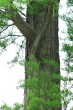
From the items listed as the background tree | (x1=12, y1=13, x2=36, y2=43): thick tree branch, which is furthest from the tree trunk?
(x1=12, y1=13, x2=36, y2=43): thick tree branch

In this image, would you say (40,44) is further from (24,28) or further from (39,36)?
(24,28)

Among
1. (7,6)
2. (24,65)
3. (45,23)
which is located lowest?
(24,65)

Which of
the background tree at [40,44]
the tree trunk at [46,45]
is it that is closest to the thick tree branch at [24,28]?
the background tree at [40,44]

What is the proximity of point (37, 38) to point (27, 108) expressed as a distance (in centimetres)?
115

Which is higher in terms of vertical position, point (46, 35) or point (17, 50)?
point (46, 35)

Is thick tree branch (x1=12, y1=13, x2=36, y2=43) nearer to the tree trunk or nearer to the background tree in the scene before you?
the background tree

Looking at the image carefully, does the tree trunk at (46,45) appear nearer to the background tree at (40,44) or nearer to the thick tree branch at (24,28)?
the background tree at (40,44)

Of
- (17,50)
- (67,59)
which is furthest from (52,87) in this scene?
(17,50)

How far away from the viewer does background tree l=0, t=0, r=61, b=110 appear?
15.7 ft

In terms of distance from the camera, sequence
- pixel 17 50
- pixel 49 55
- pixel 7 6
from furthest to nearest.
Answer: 1. pixel 17 50
2. pixel 49 55
3. pixel 7 6

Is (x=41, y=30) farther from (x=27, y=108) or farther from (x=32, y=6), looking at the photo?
(x=27, y=108)

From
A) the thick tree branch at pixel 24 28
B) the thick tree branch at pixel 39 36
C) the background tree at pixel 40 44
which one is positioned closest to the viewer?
the background tree at pixel 40 44

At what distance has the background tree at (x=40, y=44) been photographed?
4780 mm

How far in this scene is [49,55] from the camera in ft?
18.6
